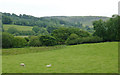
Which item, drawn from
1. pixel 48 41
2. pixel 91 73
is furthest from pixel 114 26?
pixel 91 73

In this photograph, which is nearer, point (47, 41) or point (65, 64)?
point (65, 64)

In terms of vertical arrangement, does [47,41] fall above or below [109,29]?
below

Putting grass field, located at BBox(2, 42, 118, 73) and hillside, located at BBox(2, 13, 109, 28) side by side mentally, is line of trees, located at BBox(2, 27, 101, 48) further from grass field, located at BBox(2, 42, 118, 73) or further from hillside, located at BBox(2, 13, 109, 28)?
hillside, located at BBox(2, 13, 109, 28)

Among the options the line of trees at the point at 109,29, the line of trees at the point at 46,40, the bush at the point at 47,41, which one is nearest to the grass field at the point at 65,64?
the line of trees at the point at 109,29

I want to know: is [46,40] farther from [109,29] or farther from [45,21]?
[45,21]

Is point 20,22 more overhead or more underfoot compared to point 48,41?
more overhead

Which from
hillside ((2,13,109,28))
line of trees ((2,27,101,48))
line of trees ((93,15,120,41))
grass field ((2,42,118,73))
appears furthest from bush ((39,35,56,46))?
hillside ((2,13,109,28))

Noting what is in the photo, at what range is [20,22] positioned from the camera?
11525 centimetres

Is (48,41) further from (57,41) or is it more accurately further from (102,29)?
(102,29)

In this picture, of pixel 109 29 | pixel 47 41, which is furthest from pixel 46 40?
pixel 109 29

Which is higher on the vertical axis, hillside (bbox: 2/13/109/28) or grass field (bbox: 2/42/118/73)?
hillside (bbox: 2/13/109/28)

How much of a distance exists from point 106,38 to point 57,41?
18047mm

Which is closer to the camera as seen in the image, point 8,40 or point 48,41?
point 8,40

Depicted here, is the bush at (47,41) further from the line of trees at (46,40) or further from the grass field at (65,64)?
the grass field at (65,64)
